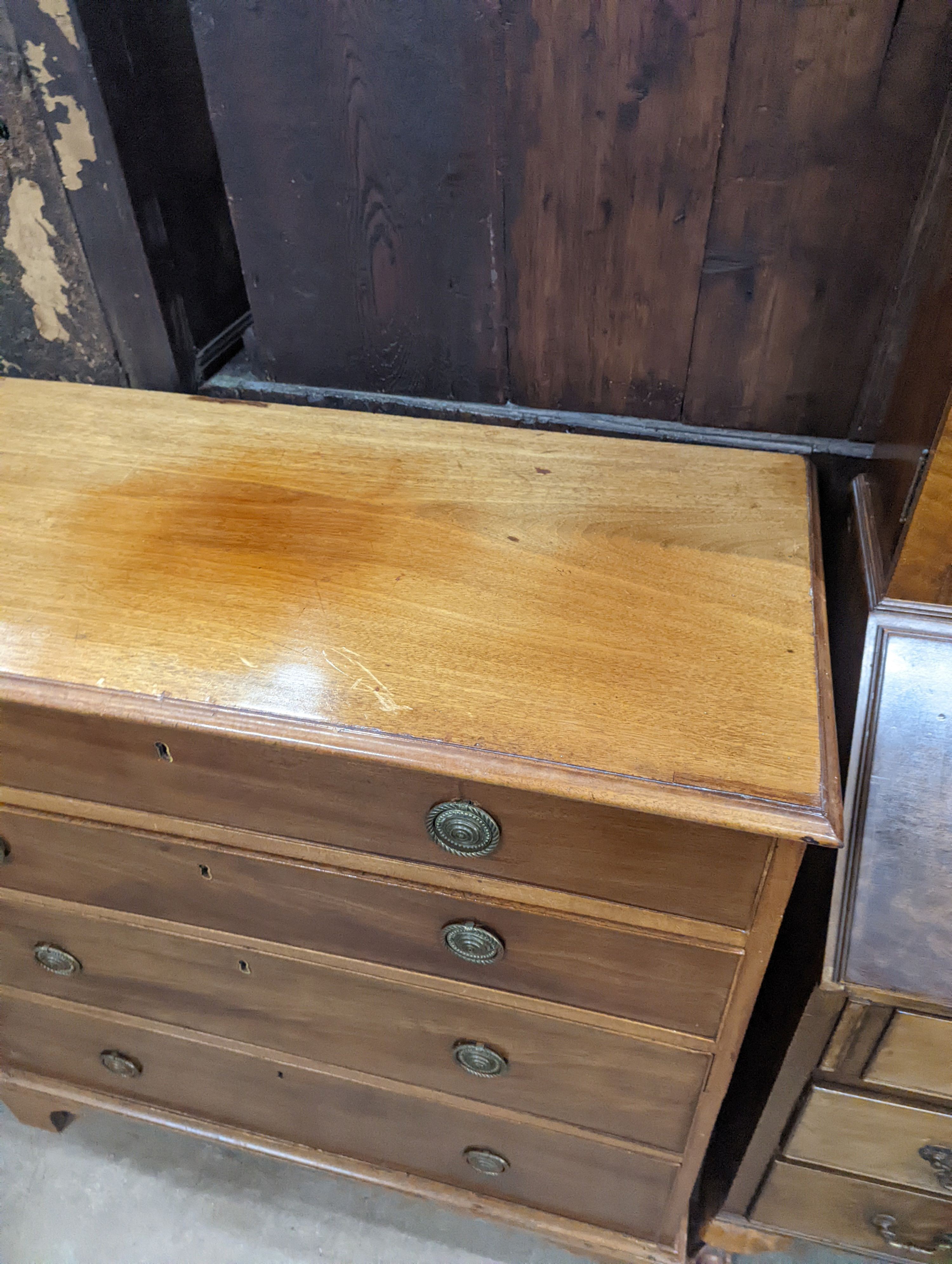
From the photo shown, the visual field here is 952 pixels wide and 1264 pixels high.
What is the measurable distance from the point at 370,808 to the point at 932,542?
64 cm

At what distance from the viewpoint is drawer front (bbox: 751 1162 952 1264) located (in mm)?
1093

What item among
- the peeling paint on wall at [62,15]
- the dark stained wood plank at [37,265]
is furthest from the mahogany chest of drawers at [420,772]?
the peeling paint on wall at [62,15]

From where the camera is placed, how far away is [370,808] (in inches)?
35.2

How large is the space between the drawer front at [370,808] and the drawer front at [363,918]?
0.19ft

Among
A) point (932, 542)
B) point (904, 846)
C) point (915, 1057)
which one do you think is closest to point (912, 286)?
point (932, 542)

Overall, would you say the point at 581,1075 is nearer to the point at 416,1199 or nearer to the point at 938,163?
the point at 416,1199

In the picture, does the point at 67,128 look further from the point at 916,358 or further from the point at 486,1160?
the point at 486,1160

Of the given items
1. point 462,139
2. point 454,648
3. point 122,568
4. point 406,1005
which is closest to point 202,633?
point 122,568

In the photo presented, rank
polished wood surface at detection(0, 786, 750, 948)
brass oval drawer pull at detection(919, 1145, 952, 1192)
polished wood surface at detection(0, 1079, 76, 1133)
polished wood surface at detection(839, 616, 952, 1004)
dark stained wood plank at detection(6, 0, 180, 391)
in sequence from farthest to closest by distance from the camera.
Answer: polished wood surface at detection(0, 1079, 76, 1133), dark stained wood plank at detection(6, 0, 180, 391), brass oval drawer pull at detection(919, 1145, 952, 1192), polished wood surface at detection(0, 786, 750, 948), polished wood surface at detection(839, 616, 952, 1004)

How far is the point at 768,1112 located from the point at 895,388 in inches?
35.5

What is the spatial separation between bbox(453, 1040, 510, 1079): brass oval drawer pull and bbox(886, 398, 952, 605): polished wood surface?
73cm

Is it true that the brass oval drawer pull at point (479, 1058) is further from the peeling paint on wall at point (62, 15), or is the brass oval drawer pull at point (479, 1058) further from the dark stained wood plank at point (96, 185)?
the peeling paint on wall at point (62, 15)

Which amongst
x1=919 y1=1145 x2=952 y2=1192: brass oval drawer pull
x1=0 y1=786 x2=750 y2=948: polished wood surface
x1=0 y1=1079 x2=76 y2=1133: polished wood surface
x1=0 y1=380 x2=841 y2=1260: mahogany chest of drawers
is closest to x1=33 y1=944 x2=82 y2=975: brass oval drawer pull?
x1=0 y1=380 x2=841 y2=1260: mahogany chest of drawers

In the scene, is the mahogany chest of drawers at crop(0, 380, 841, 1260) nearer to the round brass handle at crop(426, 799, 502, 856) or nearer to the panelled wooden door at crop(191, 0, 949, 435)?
the round brass handle at crop(426, 799, 502, 856)
